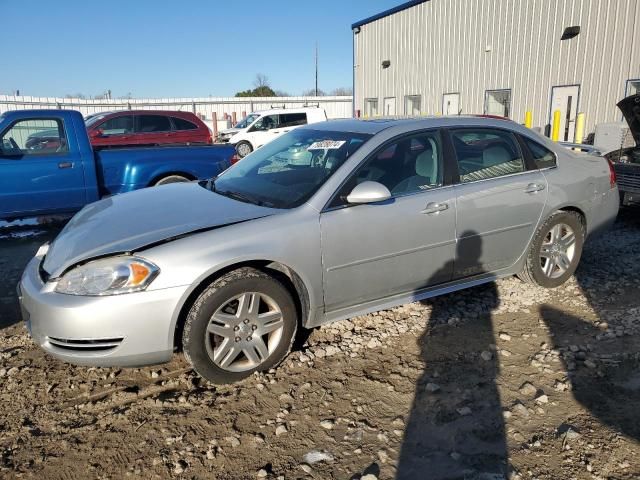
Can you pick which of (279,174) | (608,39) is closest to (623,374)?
(279,174)

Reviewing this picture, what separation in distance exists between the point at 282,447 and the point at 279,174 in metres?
2.04

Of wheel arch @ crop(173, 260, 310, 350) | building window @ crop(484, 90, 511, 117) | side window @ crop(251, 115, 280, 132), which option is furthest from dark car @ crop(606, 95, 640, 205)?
side window @ crop(251, 115, 280, 132)

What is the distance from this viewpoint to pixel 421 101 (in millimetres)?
19469

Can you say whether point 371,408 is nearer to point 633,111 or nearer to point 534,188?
point 534,188

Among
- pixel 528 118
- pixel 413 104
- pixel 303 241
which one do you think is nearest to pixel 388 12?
pixel 413 104

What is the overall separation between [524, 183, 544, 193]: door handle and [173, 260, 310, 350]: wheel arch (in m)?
2.17

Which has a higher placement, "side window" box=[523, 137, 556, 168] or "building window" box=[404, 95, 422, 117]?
"building window" box=[404, 95, 422, 117]

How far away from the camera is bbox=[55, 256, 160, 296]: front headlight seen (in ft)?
9.05

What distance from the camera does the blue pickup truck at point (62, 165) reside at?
20.0 feet

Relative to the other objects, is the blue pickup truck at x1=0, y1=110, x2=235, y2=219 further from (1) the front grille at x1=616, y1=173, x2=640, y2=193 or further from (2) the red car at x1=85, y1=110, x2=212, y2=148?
(1) the front grille at x1=616, y1=173, x2=640, y2=193

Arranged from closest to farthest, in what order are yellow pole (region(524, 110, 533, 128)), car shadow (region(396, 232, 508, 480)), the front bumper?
1. car shadow (region(396, 232, 508, 480))
2. the front bumper
3. yellow pole (region(524, 110, 533, 128))

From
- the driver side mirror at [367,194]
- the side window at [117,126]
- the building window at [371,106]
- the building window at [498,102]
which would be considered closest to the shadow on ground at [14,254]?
the driver side mirror at [367,194]

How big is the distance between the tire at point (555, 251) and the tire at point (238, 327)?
237 centimetres

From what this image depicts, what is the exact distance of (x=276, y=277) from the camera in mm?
3211
